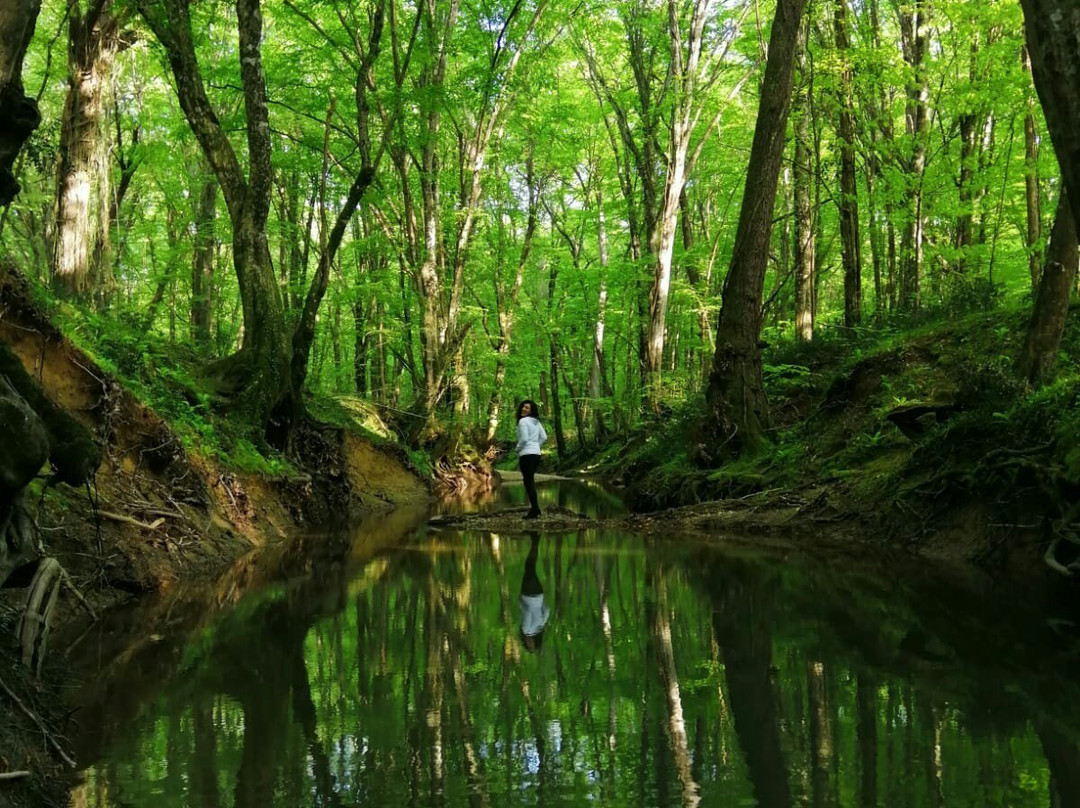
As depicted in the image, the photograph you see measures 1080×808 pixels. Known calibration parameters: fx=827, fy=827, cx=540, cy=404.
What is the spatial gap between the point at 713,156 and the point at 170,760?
27.9 metres

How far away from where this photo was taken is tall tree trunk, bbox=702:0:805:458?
12.5 metres

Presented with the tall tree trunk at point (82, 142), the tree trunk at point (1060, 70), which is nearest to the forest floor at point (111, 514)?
the tall tree trunk at point (82, 142)

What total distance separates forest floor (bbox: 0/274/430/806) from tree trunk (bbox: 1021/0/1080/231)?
5.07 metres

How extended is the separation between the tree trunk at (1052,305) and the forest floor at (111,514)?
8.29 metres

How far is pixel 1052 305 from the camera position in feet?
26.2

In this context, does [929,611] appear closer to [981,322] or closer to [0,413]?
[0,413]

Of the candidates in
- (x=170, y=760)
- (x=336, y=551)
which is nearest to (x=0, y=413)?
(x=170, y=760)

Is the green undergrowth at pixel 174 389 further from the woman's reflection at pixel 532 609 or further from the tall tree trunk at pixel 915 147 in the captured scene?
the tall tree trunk at pixel 915 147

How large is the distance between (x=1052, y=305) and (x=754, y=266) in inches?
203

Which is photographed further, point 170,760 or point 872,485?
point 872,485

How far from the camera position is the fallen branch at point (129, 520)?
6430mm

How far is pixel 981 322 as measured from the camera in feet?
37.7

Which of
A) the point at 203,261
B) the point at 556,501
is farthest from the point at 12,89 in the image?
the point at 203,261

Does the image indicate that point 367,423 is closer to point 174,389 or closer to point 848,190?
point 174,389
